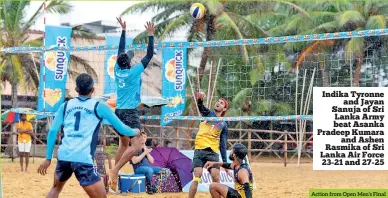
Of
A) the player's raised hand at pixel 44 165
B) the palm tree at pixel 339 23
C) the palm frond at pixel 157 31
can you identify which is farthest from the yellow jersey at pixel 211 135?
the palm frond at pixel 157 31

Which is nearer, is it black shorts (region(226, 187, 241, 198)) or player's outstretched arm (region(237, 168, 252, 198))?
player's outstretched arm (region(237, 168, 252, 198))

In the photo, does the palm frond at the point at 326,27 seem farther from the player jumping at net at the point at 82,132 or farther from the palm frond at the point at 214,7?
the player jumping at net at the point at 82,132

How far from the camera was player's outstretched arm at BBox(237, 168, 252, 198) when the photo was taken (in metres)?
6.99

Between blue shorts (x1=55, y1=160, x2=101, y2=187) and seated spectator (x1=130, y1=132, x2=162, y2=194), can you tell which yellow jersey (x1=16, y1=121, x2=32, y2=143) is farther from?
blue shorts (x1=55, y1=160, x2=101, y2=187)

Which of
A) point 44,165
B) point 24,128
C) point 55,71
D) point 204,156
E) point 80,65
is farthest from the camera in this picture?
point 80,65

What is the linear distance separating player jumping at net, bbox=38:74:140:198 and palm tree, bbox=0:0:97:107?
60.9 ft

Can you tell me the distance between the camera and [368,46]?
81.4ft

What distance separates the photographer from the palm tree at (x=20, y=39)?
24.5m

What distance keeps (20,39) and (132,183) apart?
16.2 metres
